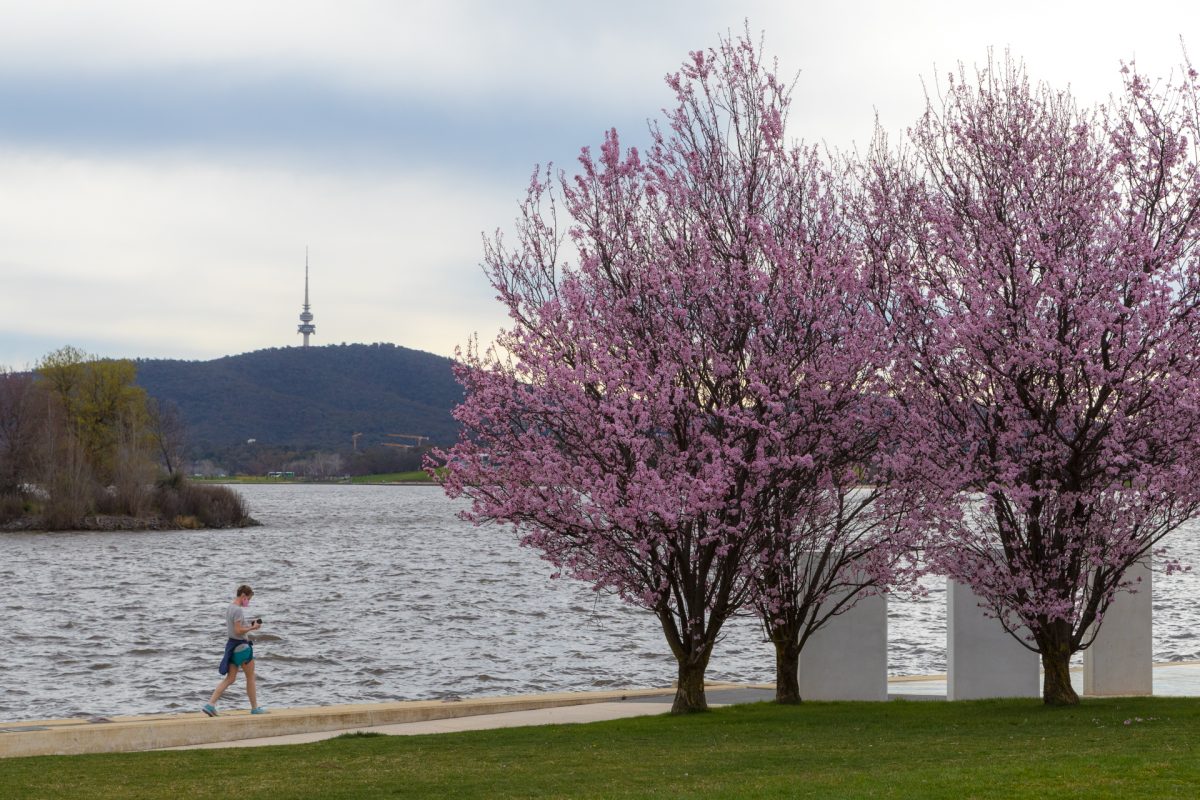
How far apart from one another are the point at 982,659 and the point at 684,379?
5.97m

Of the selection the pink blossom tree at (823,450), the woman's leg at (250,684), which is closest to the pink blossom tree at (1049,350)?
the pink blossom tree at (823,450)

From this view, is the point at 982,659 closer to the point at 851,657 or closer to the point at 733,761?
the point at 851,657

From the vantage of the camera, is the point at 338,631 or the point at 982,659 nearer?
the point at 982,659

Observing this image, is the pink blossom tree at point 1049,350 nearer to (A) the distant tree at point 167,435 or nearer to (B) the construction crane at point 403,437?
(A) the distant tree at point 167,435

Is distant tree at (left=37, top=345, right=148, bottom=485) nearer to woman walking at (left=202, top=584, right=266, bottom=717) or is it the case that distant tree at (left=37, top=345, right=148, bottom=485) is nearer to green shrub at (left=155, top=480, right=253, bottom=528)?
green shrub at (left=155, top=480, right=253, bottom=528)

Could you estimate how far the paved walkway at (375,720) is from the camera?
16.0 meters

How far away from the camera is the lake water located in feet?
102

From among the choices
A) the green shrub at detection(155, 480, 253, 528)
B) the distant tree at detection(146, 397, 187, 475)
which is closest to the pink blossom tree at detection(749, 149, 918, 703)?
the green shrub at detection(155, 480, 253, 528)

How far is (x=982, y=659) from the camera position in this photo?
19.0 metres

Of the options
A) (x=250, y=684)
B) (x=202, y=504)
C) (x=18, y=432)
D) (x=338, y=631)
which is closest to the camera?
(x=250, y=684)

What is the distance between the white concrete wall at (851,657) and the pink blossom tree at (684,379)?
1060mm

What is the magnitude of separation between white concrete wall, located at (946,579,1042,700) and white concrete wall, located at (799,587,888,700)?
3.13 ft

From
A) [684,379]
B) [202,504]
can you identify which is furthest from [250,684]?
[202,504]

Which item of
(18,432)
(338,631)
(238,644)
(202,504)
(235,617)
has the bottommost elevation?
(338,631)
